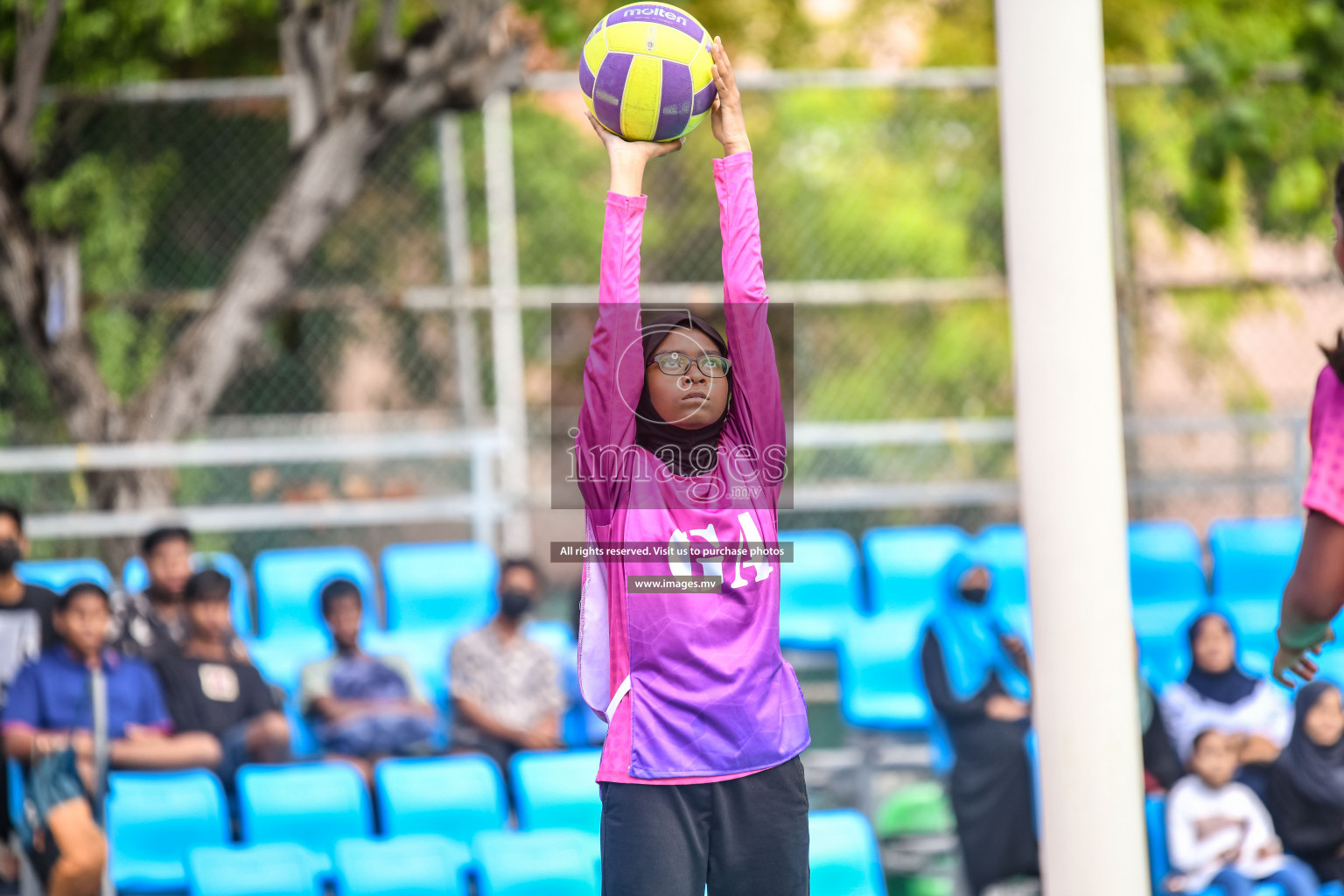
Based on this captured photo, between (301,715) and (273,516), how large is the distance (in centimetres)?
156

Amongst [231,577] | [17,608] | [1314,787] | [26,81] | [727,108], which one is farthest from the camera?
[26,81]

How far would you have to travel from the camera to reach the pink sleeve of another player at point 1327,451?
2.25 meters

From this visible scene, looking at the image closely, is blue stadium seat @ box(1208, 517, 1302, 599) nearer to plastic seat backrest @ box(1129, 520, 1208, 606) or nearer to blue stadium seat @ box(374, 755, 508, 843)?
plastic seat backrest @ box(1129, 520, 1208, 606)

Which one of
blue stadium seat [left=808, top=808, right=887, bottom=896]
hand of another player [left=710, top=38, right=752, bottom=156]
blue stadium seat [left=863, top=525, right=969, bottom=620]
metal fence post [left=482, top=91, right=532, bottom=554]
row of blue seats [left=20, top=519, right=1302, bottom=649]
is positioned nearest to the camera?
hand of another player [left=710, top=38, right=752, bottom=156]

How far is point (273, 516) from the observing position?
6.89 metres

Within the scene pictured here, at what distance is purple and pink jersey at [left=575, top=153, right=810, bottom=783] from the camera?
8.45 feet

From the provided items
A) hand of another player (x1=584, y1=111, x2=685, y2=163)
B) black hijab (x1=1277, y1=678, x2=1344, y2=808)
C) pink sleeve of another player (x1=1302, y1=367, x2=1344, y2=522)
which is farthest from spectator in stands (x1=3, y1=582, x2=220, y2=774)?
pink sleeve of another player (x1=1302, y1=367, x2=1344, y2=522)

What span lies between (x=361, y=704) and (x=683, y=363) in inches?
132

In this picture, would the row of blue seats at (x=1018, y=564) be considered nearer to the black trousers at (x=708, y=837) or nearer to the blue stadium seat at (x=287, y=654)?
the blue stadium seat at (x=287, y=654)

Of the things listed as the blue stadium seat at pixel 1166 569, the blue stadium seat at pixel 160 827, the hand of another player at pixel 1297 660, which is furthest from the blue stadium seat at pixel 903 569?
the hand of another player at pixel 1297 660

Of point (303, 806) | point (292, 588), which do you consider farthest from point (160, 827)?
point (292, 588)

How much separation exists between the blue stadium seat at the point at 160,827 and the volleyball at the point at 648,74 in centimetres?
298

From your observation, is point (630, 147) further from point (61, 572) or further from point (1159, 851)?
point (61, 572)

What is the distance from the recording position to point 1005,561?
263 inches
